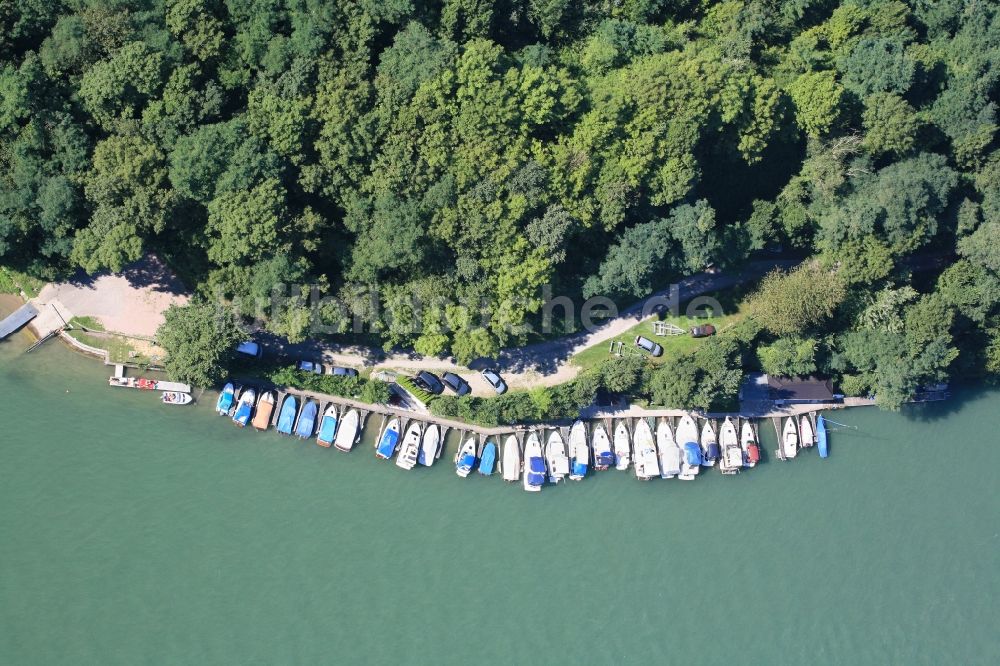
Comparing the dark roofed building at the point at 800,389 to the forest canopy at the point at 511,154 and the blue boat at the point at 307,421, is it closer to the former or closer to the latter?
the forest canopy at the point at 511,154

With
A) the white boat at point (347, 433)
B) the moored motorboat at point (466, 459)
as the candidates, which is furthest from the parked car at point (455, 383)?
the white boat at point (347, 433)

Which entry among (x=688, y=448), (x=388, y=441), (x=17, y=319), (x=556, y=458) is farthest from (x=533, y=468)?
(x=17, y=319)

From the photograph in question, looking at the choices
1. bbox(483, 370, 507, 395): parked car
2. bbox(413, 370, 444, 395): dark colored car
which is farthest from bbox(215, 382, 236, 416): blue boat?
bbox(483, 370, 507, 395): parked car

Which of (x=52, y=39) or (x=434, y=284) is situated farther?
(x=434, y=284)

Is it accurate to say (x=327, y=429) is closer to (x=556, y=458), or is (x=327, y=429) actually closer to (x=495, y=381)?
(x=495, y=381)

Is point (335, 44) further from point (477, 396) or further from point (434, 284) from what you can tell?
point (477, 396)

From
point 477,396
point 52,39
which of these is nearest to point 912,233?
point 477,396
